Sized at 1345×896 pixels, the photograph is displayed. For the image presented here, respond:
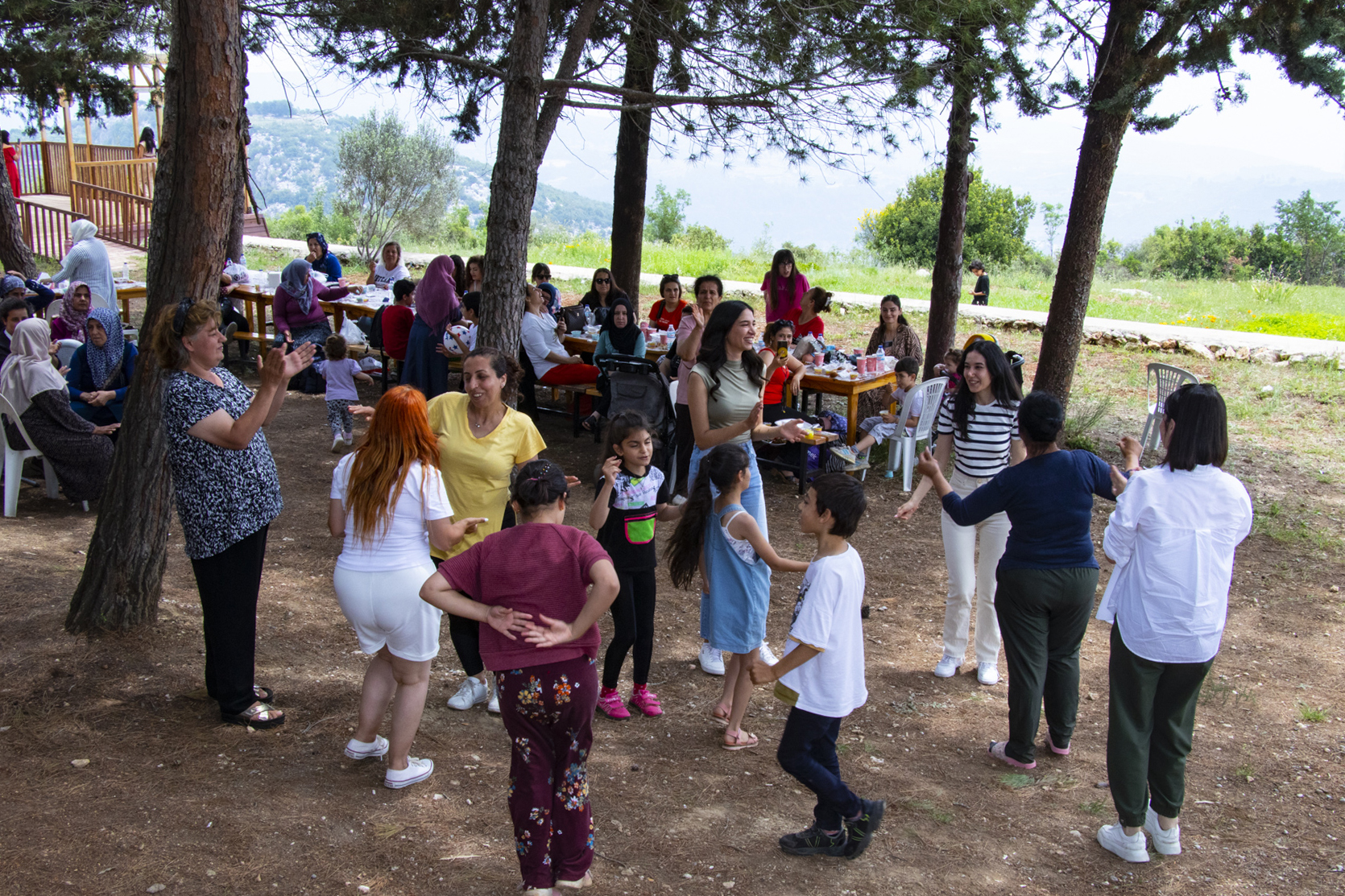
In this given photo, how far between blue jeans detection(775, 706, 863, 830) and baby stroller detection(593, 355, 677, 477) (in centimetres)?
408

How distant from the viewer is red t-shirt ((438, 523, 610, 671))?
95.7 inches

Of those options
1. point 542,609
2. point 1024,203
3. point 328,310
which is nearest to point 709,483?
point 542,609

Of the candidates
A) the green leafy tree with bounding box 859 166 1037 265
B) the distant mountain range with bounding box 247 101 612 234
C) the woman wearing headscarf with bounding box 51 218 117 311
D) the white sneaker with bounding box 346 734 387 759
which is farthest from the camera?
the distant mountain range with bounding box 247 101 612 234

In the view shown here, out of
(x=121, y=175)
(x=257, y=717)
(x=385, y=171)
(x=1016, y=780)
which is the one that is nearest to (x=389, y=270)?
(x=257, y=717)

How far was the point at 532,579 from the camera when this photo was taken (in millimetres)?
2426

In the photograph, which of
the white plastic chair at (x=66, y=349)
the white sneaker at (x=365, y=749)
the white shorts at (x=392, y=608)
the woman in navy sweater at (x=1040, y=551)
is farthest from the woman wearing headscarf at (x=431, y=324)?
the woman in navy sweater at (x=1040, y=551)

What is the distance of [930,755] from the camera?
3.80 m

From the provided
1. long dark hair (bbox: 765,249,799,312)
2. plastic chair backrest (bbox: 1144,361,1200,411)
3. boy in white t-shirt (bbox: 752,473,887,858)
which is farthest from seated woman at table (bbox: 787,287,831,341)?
boy in white t-shirt (bbox: 752,473,887,858)

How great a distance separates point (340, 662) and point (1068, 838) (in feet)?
9.71

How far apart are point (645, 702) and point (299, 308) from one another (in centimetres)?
635

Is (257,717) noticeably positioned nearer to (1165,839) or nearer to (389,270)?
(1165,839)

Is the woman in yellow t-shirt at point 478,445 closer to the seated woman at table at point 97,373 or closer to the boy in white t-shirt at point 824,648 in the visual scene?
the boy in white t-shirt at point 824,648

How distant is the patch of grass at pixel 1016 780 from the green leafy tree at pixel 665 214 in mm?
39098

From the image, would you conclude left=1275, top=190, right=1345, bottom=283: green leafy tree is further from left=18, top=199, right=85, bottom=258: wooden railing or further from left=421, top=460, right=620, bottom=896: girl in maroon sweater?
left=421, top=460, right=620, bottom=896: girl in maroon sweater
